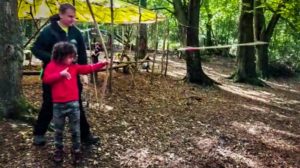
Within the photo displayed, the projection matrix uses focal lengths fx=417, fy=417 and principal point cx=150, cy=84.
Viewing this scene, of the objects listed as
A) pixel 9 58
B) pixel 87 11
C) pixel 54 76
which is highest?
pixel 87 11

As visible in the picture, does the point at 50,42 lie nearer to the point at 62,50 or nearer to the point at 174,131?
the point at 62,50

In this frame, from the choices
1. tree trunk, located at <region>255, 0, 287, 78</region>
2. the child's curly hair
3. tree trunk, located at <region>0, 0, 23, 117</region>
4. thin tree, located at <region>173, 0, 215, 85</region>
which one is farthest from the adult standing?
tree trunk, located at <region>255, 0, 287, 78</region>

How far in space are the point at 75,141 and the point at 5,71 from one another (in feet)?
4.80

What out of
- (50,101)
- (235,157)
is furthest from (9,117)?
(235,157)

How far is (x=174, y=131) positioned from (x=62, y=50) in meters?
3.41

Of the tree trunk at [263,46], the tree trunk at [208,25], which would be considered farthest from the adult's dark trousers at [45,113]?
the tree trunk at [208,25]

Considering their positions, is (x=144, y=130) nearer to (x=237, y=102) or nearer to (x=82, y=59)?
(x=82, y=59)

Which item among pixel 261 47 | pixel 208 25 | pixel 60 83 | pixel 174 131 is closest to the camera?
pixel 60 83

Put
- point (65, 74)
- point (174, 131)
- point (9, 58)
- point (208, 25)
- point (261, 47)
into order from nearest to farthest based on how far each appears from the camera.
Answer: point (65, 74) → point (9, 58) → point (174, 131) → point (261, 47) → point (208, 25)

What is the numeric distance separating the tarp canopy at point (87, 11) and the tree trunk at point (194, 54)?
3.89 ft

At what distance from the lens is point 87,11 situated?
11.6m

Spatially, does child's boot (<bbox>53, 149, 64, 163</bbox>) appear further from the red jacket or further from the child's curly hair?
the child's curly hair

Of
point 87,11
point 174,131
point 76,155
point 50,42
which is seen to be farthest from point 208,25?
point 76,155

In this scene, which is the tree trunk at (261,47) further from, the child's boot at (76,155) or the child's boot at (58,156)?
the child's boot at (58,156)
